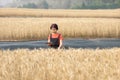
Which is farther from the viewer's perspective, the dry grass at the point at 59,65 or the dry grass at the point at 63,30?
the dry grass at the point at 63,30

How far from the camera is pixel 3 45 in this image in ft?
77.9

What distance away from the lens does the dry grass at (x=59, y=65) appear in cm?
666

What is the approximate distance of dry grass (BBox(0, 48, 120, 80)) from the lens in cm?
666

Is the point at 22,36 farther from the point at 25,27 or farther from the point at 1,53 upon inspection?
the point at 1,53

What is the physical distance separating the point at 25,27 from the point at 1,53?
61.7 ft

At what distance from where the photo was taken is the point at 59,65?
7.30 meters

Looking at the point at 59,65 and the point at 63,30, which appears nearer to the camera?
the point at 59,65

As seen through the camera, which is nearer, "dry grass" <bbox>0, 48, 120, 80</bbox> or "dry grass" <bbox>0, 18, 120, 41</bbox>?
"dry grass" <bbox>0, 48, 120, 80</bbox>

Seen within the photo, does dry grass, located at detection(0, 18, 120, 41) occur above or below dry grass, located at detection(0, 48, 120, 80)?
below

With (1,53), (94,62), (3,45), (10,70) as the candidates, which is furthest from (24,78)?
(3,45)

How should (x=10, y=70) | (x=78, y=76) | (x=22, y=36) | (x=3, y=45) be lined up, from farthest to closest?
1. (x=22, y=36)
2. (x=3, y=45)
3. (x=10, y=70)
4. (x=78, y=76)

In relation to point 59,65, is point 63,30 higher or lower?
lower

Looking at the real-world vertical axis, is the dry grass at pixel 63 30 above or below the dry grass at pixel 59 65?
below

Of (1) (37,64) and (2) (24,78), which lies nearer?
(2) (24,78)
